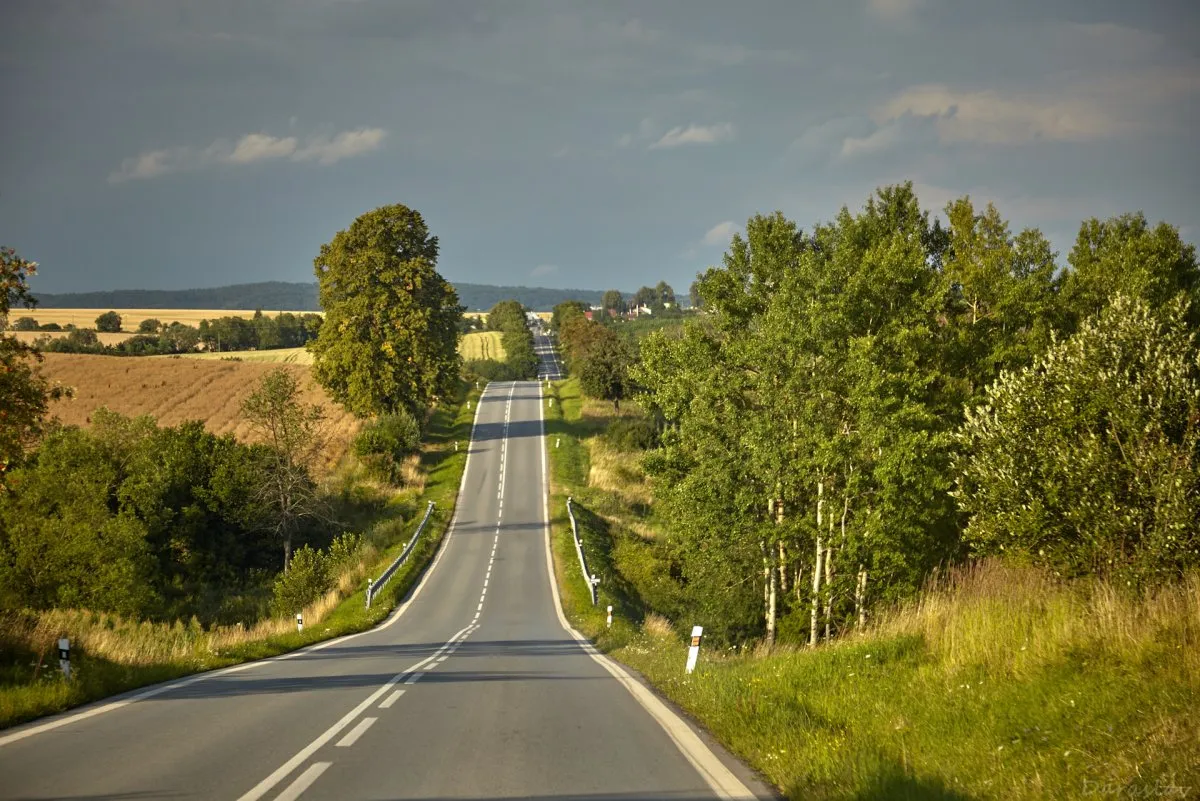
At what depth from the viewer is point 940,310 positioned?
3316 centimetres

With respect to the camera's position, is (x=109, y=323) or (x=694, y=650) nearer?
(x=694, y=650)

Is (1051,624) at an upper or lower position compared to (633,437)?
upper

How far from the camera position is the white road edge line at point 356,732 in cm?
791

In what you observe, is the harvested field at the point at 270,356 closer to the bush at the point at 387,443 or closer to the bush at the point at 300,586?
the bush at the point at 387,443

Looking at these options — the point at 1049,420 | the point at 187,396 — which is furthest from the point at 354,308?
the point at 1049,420

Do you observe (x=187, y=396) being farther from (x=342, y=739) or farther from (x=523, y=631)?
(x=342, y=739)

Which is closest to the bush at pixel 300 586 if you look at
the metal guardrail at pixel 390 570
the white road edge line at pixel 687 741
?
the metal guardrail at pixel 390 570

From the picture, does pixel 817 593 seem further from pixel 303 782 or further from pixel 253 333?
pixel 253 333

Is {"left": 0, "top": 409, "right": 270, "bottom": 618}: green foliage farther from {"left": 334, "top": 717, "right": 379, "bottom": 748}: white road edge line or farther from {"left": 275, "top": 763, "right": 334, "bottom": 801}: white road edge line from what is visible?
{"left": 275, "top": 763, "right": 334, "bottom": 801}: white road edge line

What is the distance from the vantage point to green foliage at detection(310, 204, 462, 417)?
185ft

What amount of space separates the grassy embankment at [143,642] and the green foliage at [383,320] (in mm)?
14315

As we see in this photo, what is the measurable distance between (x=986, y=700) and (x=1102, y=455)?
9.48m

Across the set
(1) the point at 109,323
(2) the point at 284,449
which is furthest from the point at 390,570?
(1) the point at 109,323

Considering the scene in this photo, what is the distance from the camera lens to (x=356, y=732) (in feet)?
27.7
